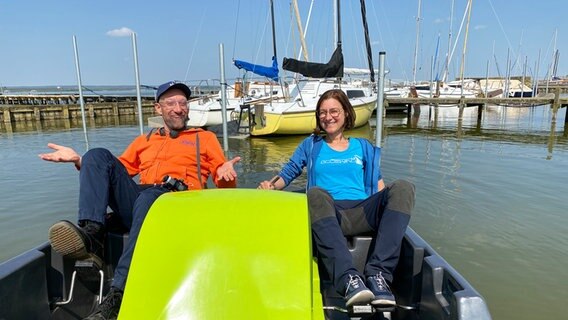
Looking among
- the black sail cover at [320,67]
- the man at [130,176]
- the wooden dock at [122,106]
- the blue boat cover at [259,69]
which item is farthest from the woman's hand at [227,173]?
the wooden dock at [122,106]

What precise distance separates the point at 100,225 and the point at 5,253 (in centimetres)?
302

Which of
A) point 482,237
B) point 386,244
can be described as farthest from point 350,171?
point 482,237

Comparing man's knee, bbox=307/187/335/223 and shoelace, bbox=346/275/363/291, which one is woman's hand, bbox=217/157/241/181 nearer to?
man's knee, bbox=307/187/335/223

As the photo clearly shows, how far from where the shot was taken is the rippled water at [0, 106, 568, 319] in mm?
3832

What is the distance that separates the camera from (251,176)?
8242 mm

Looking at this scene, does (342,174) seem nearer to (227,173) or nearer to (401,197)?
(401,197)

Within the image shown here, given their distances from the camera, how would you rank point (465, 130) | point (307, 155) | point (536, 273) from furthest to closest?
point (465, 130) → point (536, 273) → point (307, 155)

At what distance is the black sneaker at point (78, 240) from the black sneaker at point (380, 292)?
1591 millimetres

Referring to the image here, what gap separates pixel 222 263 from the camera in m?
1.59

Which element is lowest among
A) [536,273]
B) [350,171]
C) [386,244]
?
[536,273]

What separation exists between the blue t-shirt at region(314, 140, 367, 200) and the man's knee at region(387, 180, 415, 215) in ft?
1.32

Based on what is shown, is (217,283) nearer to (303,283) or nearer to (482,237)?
(303,283)

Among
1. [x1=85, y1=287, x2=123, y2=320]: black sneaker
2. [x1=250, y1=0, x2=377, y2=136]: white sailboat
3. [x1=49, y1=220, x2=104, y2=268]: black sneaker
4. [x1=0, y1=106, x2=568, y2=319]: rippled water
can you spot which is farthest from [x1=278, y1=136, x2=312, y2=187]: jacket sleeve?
[x1=250, y1=0, x2=377, y2=136]: white sailboat

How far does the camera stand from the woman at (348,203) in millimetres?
2121
